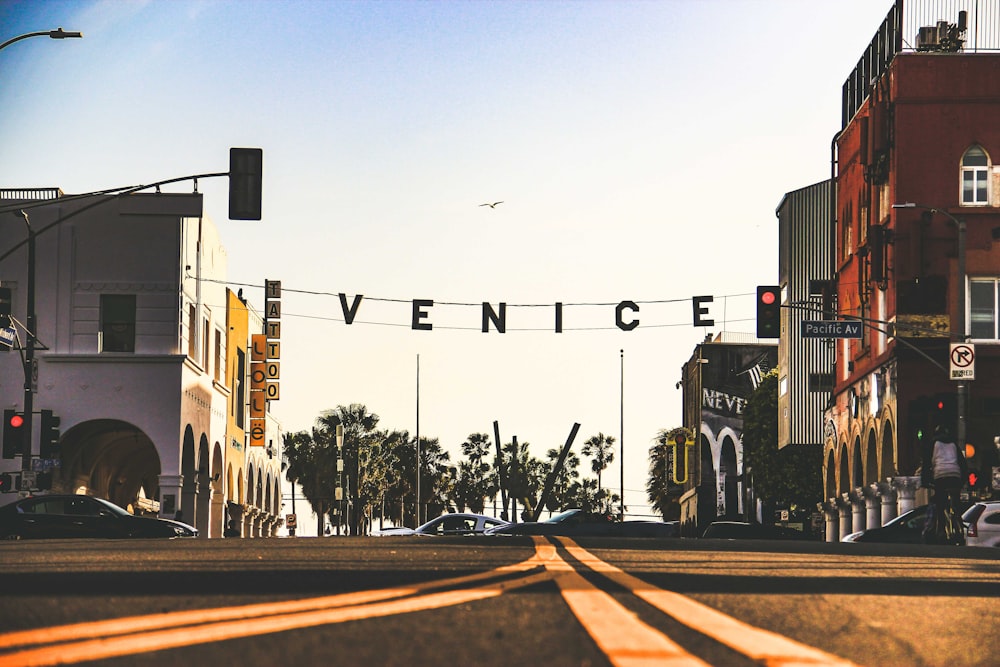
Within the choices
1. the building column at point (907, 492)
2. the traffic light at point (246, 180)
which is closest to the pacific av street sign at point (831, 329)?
the building column at point (907, 492)

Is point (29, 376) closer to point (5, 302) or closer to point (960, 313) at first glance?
point (5, 302)

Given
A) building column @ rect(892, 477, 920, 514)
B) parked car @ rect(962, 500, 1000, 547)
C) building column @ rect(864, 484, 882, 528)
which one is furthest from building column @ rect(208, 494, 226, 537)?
parked car @ rect(962, 500, 1000, 547)

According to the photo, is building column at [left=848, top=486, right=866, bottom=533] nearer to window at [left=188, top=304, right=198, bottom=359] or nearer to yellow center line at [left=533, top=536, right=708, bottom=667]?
window at [left=188, top=304, right=198, bottom=359]

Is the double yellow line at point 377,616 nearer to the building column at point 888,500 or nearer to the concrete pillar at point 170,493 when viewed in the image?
Answer: the building column at point 888,500

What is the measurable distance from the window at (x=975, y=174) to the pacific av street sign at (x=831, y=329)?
9.79m

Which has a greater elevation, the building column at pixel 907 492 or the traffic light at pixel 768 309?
the traffic light at pixel 768 309

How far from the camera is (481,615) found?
20.0ft

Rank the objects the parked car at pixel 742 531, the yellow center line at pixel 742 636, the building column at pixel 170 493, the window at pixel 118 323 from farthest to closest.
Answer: the window at pixel 118 323 < the building column at pixel 170 493 < the parked car at pixel 742 531 < the yellow center line at pixel 742 636

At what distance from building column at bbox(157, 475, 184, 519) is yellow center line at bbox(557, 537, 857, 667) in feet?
153

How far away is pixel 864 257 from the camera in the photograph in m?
51.7

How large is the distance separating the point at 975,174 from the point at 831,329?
10609 millimetres

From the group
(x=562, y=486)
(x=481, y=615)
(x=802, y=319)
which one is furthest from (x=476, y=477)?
(x=481, y=615)

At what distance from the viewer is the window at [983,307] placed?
46.5 metres

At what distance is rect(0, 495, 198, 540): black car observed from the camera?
30.4m
